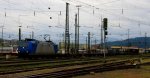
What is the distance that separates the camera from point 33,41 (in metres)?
54.8

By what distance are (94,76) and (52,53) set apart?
34855mm

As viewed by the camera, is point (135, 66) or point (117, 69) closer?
point (117, 69)

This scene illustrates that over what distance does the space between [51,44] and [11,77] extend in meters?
38.5

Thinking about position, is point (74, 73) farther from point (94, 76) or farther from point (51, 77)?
point (51, 77)

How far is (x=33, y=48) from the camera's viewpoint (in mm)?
54156

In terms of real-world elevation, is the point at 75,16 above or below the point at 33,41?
above

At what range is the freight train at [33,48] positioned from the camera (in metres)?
54.0

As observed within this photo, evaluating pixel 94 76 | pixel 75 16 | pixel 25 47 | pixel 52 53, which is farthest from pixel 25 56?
pixel 94 76

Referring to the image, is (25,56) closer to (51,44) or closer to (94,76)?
(51,44)

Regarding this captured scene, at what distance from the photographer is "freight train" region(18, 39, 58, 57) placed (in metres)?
54.0

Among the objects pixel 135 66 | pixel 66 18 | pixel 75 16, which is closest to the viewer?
pixel 135 66

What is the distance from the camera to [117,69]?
32438 mm

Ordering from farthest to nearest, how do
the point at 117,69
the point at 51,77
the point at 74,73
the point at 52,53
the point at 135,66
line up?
the point at 52,53 → the point at 135,66 → the point at 117,69 → the point at 74,73 → the point at 51,77

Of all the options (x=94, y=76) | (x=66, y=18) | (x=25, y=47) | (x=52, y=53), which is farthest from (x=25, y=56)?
(x=94, y=76)
